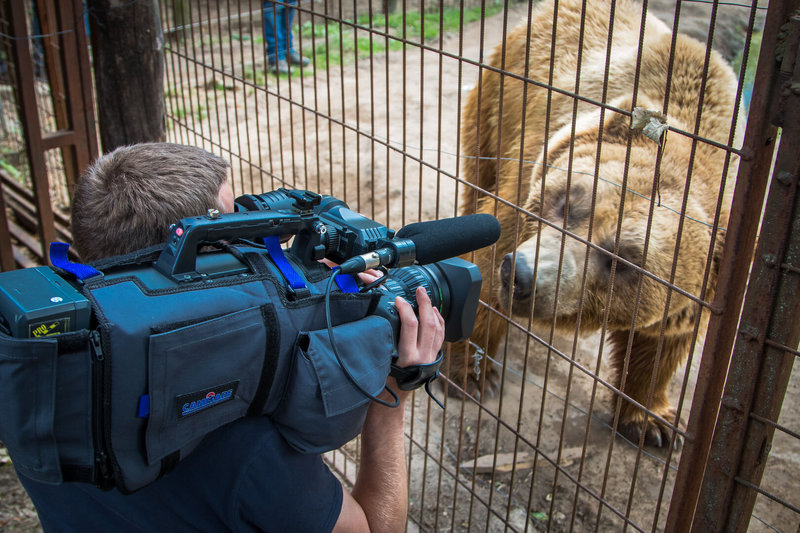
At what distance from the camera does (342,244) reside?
146cm

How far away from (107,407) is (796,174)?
131 cm

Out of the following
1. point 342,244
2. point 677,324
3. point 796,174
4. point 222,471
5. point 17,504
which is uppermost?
point 796,174

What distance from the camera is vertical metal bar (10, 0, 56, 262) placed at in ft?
11.4

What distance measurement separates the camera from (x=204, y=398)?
3.82 feet

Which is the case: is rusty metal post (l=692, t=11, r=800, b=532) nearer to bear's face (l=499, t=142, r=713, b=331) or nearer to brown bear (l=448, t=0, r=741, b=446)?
brown bear (l=448, t=0, r=741, b=446)

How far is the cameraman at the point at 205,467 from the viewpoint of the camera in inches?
50.6

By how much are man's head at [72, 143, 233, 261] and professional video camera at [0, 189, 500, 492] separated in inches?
4.9

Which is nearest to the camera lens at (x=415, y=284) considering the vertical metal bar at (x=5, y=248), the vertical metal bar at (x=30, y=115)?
the vertical metal bar at (x=30, y=115)

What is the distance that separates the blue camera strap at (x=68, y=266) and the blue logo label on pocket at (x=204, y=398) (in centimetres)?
25

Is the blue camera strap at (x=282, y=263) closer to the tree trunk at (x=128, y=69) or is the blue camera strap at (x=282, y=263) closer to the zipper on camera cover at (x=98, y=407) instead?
the zipper on camera cover at (x=98, y=407)

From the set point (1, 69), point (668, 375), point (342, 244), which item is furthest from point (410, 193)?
point (1, 69)

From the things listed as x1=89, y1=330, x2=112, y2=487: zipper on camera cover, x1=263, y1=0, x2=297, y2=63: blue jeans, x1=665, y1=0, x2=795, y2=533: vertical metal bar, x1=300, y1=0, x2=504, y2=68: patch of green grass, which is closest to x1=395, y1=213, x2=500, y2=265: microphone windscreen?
→ x1=665, y1=0, x2=795, y2=533: vertical metal bar

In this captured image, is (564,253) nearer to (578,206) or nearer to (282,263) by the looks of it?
(578,206)

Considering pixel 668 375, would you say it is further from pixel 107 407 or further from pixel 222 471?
pixel 107 407
